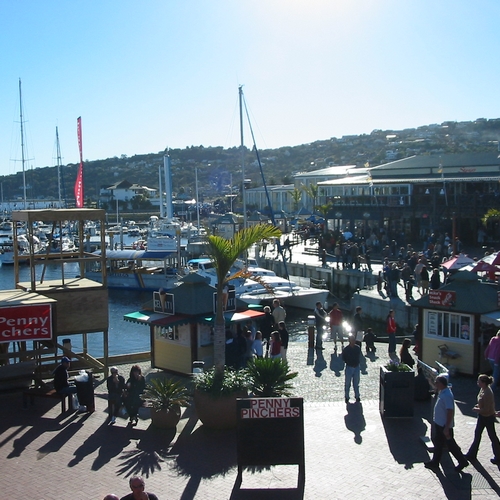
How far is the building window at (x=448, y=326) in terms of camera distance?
647 inches

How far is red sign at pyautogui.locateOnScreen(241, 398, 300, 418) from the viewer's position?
10.4 meters

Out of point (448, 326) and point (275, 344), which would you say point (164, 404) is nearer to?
point (275, 344)

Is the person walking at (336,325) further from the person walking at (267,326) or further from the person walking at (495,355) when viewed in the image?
the person walking at (495,355)

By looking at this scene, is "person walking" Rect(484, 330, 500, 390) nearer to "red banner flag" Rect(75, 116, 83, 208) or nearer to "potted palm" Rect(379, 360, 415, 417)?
"potted palm" Rect(379, 360, 415, 417)

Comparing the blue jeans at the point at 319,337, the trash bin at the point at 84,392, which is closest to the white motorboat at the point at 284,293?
the blue jeans at the point at 319,337

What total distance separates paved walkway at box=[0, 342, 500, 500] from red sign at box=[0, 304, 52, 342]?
152 cm

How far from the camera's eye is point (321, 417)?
13453 millimetres

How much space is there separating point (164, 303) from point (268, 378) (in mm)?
5973

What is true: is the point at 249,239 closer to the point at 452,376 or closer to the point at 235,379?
the point at 235,379

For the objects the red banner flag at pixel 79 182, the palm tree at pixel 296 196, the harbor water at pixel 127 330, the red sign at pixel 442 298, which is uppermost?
the red banner flag at pixel 79 182

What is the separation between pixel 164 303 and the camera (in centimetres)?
1798

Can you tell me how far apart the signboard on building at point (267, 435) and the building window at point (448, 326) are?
7487mm

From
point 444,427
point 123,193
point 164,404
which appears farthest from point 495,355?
point 123,193

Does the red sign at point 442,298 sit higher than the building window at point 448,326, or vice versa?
the red sign at point 442,298
